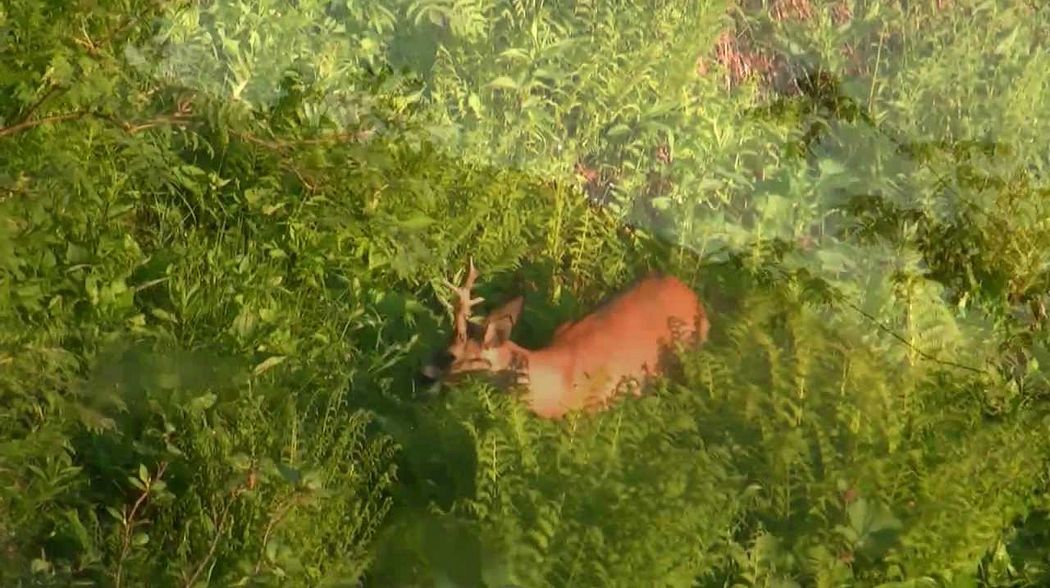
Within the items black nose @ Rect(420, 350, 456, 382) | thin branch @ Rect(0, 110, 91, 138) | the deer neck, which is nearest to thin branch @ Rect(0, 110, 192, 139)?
thin branch @ Rect(0, 110, 91, 138)

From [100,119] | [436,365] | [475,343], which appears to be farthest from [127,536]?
[475,343]

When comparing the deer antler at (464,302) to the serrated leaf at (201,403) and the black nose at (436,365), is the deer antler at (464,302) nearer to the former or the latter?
the black nose at (436,365)

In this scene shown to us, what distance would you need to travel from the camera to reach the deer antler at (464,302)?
449 centimetres

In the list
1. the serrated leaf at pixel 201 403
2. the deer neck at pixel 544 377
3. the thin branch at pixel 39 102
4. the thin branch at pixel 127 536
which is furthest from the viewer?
the deer neck at pixel 544 377

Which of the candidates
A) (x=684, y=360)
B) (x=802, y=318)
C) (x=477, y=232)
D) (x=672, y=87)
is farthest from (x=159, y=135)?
(x=672, y=87)

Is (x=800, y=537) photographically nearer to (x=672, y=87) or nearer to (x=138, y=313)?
(x=138, y=313)

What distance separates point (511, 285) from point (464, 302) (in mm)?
389

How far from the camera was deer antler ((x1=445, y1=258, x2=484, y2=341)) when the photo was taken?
449 centimetres

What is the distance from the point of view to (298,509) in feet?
11.1

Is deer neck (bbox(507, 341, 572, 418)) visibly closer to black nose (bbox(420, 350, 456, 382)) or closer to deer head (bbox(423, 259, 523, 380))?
deer head (bbox(423, 259, 523, 380))

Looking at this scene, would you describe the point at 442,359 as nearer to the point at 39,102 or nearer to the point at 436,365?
the point at 436,365

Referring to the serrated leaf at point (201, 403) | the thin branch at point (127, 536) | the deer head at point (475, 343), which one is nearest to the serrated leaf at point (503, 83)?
the deer head at point (475, 343)

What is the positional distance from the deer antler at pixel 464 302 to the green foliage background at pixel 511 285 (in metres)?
0.09

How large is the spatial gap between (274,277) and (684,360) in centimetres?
104
